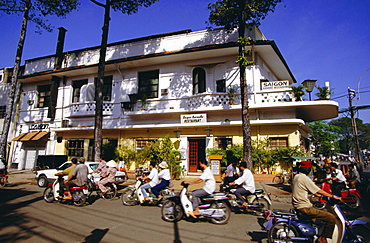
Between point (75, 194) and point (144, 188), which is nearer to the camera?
point (144, 188)

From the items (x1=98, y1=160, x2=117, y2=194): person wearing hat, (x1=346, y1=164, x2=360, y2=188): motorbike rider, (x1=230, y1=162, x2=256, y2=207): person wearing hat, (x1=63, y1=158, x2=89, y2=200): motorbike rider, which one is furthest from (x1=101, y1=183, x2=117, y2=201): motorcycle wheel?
(x1=346, y1=164, x2=360, y2=188): motorbike rider

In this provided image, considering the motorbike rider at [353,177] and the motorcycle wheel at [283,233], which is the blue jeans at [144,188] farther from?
the motorbike rider at [353,177]

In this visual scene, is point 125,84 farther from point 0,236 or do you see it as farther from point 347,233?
point 347,233

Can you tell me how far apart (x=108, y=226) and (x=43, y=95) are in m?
19.4

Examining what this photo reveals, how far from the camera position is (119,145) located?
55.5 ft

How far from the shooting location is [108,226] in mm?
5762

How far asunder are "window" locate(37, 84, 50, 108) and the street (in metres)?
14.9

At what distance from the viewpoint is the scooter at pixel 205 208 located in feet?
19.7

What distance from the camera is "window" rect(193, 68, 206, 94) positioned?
609 inches

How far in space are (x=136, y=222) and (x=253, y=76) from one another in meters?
11.0

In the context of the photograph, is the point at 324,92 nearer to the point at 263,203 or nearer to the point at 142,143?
the point at 263,203

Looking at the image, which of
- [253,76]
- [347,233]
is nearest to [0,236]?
[347,233]

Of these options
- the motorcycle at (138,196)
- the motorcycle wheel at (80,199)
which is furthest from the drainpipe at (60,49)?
the motorcycle at (138,196)

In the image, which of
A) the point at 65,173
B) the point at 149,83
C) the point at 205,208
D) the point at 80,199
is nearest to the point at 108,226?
the point at 205,208
